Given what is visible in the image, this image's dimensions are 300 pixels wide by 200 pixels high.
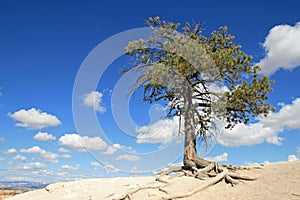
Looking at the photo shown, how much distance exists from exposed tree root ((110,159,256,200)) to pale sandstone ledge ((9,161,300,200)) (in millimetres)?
199

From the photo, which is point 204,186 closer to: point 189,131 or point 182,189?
point 182,189

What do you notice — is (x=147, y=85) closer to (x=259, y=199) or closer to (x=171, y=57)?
(x=171, y=57)

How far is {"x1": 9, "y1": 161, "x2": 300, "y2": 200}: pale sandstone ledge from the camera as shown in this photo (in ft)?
→ 37.7

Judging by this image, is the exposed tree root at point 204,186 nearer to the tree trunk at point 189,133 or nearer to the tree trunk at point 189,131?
the tree trunk at point 189,133

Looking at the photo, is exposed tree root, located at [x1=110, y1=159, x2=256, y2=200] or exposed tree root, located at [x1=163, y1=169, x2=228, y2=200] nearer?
exposed tree root, located at [x1=163, y1=169, x2=228, y2=200]

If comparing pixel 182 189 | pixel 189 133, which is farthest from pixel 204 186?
pixel 189 133

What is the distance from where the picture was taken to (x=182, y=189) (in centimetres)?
1338

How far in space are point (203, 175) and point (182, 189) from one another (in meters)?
2.52

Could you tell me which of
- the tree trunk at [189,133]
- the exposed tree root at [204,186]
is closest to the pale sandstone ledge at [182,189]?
the exposed tree root at [204,186]

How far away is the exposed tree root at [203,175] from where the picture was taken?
43.4 ft

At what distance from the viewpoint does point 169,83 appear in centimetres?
1788

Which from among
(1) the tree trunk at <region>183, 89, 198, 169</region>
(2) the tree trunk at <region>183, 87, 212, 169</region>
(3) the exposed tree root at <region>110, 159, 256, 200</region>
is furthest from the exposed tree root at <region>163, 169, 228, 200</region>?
(1) the tree trunk at <region>183, 89, 198, 169</region>

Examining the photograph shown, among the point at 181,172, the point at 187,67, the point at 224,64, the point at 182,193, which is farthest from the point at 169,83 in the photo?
the point at 182,193

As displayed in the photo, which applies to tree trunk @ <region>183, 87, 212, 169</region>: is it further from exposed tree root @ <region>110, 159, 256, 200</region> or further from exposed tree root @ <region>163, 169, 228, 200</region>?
exposed tree root @ <region>163, 169, 228, 200</region>
